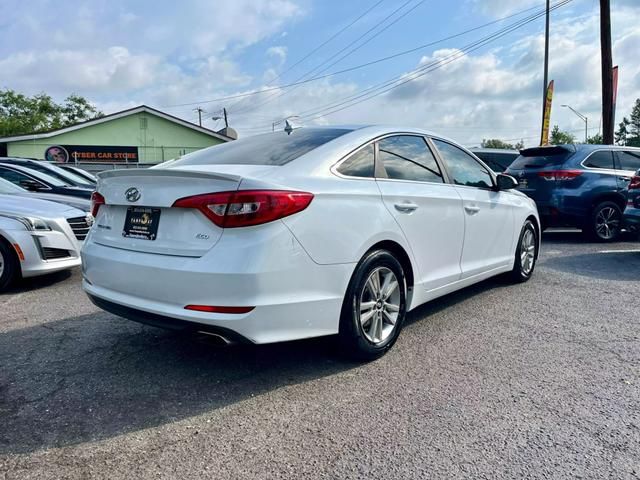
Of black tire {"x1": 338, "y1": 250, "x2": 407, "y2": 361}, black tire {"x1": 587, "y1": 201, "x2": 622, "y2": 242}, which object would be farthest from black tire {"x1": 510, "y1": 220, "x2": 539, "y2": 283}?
black tire {"x1": 587, "y1": 201, "x2": 622, "y2": 242}

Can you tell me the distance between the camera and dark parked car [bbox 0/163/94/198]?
28.2 ft

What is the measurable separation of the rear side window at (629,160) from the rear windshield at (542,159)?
4.03 feet

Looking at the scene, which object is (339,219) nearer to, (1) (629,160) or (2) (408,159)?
(2) (408,159)

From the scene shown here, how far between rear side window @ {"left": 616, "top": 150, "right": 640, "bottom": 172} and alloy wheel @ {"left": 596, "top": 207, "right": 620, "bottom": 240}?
0.94 metres

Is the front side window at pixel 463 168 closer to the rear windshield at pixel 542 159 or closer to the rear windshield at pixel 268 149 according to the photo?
the rear windshield at pixel 268 149

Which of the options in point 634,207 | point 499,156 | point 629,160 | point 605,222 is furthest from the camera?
point 499,156

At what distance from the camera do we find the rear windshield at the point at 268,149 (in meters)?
3.32

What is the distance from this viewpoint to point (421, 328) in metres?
4.16

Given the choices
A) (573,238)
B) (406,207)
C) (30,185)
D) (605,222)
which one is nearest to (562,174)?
(605,222)

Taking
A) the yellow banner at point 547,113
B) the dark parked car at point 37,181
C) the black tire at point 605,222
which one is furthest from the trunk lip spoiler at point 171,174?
the yellow banner at point 547,113

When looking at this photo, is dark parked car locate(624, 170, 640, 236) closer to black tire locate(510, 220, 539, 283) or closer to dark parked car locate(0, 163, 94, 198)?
black tire locate(510, 220, 539, 283)

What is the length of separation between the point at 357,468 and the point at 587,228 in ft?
26.7

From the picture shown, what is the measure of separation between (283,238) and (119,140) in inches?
1183

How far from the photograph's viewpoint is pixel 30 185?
8.42m
